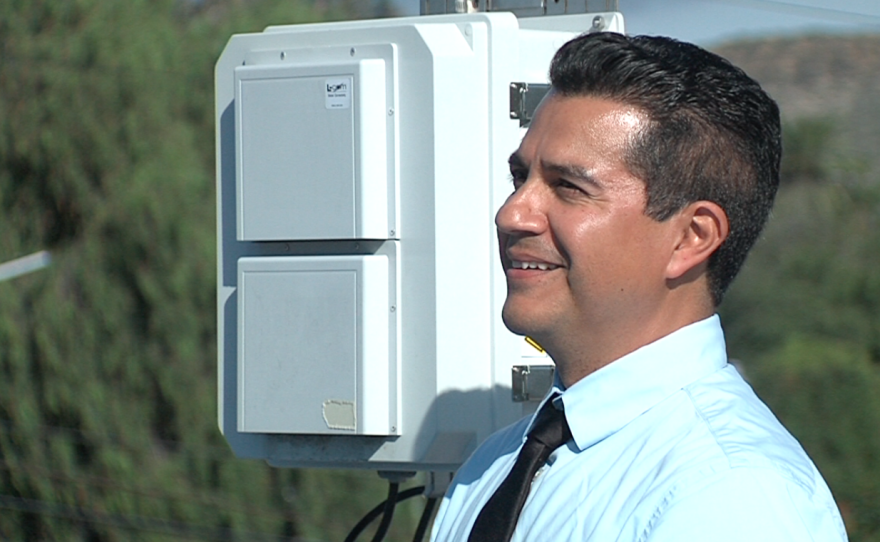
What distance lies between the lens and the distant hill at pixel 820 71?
1123 centimetres

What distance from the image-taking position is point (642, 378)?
1.70m

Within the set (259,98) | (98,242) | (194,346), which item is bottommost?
A: (194,346)

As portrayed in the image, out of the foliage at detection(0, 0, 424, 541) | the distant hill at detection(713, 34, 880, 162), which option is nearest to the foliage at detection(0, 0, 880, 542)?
the foliage at detection(0, 0, 424, 541)

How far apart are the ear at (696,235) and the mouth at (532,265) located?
6.6 inches

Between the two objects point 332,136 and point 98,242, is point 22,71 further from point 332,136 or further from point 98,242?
point 332,136

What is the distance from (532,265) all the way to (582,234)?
0.10 metres

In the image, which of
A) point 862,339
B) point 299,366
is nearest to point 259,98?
point 299,366

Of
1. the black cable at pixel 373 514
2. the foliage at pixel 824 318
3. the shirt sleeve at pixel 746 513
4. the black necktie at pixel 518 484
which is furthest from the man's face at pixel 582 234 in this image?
the foliage at pixel 824 318

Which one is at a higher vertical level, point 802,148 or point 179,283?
point 802,148

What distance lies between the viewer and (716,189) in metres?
1.73

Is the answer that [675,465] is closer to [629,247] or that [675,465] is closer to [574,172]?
[629,247]

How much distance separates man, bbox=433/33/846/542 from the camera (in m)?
1.67

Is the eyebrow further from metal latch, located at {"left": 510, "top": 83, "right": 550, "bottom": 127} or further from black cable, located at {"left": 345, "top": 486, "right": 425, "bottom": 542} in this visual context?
black cable, located at {"left": 345, "top": 486, "right": 425, "bottom": 542}

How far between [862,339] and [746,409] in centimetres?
525
